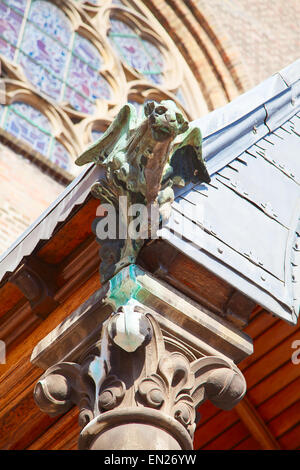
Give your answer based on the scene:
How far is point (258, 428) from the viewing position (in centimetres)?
604

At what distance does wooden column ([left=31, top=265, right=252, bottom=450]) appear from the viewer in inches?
131

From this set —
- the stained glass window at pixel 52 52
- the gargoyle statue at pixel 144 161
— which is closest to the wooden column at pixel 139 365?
the gargoyle statue at pixel 144 161

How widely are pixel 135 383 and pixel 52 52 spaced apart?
7717mm

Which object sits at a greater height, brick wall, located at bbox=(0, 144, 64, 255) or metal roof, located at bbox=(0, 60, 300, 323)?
brick wall, located at bbox=(0, 144, 64, 255)

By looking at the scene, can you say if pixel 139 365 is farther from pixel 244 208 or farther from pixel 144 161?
pixel 244 208

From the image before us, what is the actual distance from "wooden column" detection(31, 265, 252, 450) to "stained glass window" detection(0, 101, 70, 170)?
19.0 feet

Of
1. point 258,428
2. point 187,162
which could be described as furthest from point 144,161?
point 258,428

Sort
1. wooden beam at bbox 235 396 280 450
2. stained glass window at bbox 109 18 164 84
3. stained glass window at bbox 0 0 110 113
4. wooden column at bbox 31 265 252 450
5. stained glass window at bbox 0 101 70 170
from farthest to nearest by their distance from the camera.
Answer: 1. stained glass window at bbox 109 18 164 84
2. stained glass window at bbox 0 0 110 113
3. stained glass window at bbox 0 101 70 170
4. wooden beam at bbox 235 396 280 450
5. wooden column at bbox 31 265 252 450

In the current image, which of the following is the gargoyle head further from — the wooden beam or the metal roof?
the wooden beam

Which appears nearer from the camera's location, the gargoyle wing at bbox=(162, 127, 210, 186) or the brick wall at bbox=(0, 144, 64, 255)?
the gargoyle wing at bbox=(162, 127, 210, 186)

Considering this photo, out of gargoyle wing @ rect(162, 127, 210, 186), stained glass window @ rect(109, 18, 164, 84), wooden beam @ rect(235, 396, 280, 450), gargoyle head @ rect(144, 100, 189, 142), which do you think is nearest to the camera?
gargoyle head @ rect(144, 100, 189, 142)

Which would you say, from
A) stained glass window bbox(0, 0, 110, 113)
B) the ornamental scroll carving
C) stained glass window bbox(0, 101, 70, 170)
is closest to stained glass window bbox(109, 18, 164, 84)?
stained glass window bbox(0, 0, 110, 113)

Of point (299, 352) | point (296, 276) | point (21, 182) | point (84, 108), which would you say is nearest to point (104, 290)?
point (296, 276)

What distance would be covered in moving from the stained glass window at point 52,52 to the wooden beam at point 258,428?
513 cm
